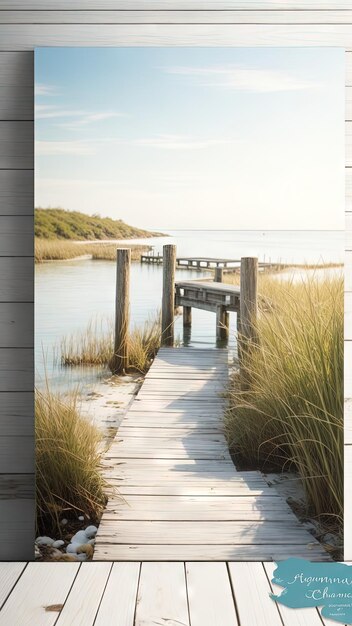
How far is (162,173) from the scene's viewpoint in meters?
2.77

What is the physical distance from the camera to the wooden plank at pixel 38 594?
2256mm

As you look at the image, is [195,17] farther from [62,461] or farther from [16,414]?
[62,461]

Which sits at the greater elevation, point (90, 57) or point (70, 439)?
point (90, 57)

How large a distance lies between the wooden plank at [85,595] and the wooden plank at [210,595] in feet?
1.02

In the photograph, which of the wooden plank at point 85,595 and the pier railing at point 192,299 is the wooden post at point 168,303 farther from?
the wooden plank at point 85,595

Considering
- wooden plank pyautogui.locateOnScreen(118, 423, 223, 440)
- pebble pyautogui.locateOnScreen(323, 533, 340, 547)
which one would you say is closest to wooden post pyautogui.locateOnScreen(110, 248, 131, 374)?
wooden plank pyautogui.locateOnScreen(118, 423, 223, 440)

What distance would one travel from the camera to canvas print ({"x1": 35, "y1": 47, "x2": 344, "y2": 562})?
271 centimetres

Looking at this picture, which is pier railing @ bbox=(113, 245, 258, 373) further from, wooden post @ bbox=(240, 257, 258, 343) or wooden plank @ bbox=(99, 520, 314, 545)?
wooden plank @ bbox=(99, 520, 314, 545)

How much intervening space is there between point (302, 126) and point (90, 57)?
87 centimetres

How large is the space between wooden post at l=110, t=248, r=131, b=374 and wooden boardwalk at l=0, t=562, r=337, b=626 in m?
0.78

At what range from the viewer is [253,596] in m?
2.41

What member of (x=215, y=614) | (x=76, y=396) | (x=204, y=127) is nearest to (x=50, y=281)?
(x=76, y=396)

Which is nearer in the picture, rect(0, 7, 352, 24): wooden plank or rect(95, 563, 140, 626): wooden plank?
rect(95, 563, 140, 626): wooden plank

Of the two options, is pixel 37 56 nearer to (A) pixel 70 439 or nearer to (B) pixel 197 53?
(B) pixel 197 53
